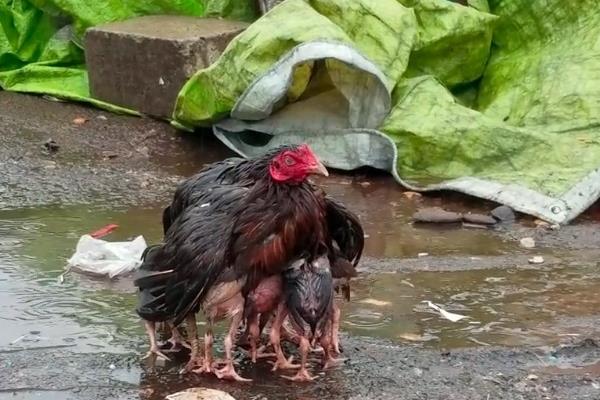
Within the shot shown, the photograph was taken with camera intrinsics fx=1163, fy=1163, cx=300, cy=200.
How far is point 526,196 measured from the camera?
6.30 meters

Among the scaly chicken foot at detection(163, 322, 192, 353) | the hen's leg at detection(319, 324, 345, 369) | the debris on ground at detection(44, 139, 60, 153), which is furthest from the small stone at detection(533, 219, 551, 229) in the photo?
the debris on ground at detection(44, 139, 60, 153)

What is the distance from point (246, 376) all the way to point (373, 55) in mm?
3224

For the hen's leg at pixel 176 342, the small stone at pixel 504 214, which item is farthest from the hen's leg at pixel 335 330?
the small stone at pixel 504 214

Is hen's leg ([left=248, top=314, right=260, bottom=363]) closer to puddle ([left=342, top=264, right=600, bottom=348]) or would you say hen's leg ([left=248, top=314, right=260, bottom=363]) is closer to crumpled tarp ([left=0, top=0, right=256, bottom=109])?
puddle ([left=342, top=264, right=600, bottom=348])

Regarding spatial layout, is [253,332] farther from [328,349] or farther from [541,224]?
[541,224]

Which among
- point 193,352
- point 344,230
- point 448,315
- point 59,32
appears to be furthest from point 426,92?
point 59,32

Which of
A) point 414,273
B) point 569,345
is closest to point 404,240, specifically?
point 414,273

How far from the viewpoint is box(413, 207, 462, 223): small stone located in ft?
20.2

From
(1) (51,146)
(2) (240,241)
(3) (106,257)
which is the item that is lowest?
(1) (51,146)

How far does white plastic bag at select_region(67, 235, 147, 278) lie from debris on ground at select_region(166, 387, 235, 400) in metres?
1.29

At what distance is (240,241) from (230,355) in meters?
0.45

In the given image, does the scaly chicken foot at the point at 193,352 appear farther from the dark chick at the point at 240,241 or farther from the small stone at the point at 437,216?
the small stone at the point at 437,216

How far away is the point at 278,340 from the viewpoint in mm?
4305

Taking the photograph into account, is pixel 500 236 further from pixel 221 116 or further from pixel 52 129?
pixel 52 129
